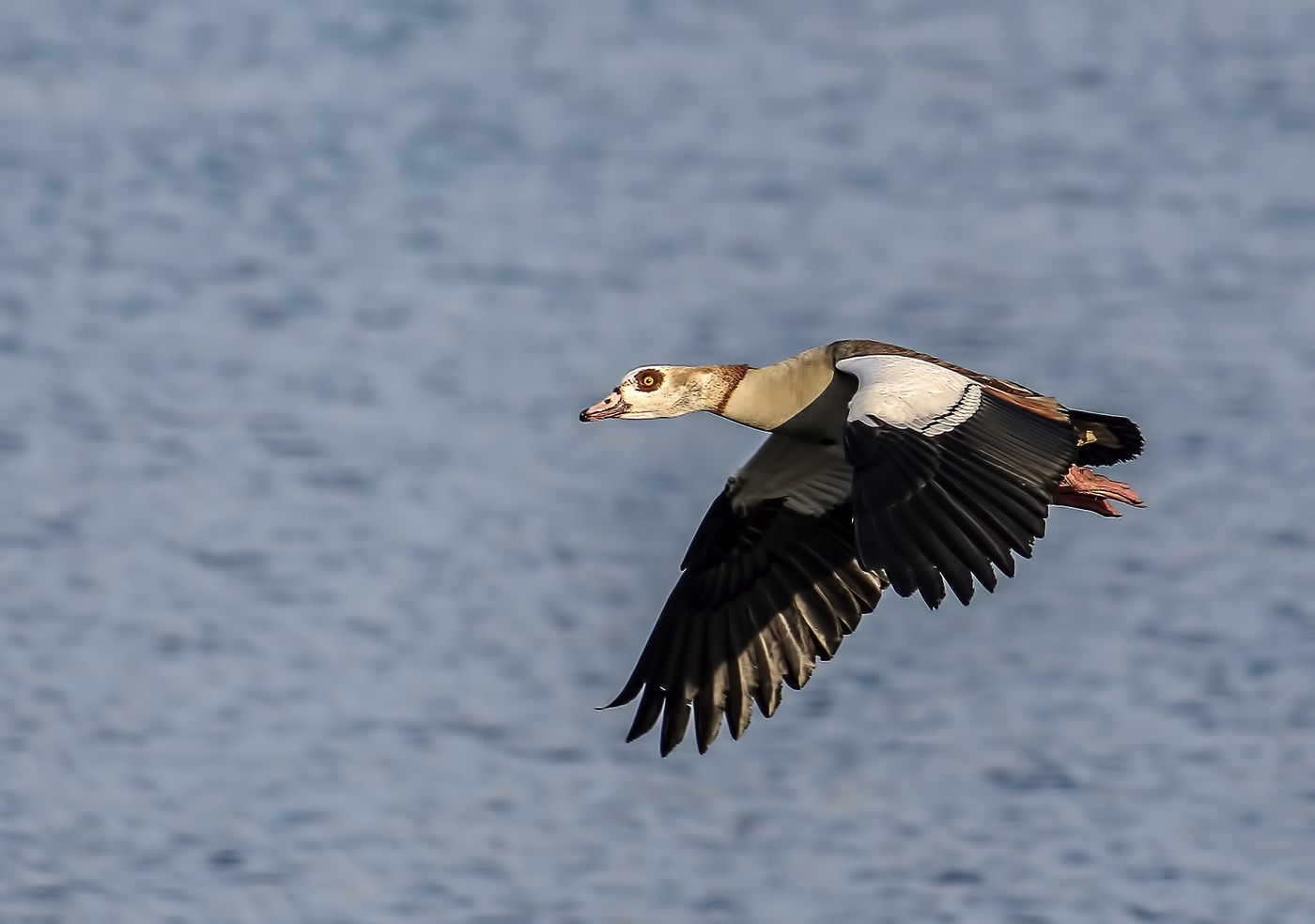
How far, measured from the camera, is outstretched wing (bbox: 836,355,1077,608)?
6258 mm

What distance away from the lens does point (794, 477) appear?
8102mm

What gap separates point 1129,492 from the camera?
7984 mm

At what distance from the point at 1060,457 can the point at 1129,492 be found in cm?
134

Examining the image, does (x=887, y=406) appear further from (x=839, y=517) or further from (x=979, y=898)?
(x=979, y=898)

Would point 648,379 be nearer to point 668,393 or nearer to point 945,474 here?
point 668,393

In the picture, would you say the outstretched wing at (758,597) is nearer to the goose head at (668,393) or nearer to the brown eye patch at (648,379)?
the goose head at (668,393)

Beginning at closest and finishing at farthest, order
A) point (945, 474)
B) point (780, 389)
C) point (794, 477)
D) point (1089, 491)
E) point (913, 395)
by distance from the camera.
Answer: point (945, 474) < point (913, 395) < point (780, 389) < point (1089, 491) < point (794, 477)

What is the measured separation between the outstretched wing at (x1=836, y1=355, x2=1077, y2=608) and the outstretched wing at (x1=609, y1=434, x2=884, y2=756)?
103cm

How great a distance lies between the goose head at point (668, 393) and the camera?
8.02m

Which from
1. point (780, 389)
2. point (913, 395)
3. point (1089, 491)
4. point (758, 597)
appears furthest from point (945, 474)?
point (758, 597)

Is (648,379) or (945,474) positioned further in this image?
(648,379)

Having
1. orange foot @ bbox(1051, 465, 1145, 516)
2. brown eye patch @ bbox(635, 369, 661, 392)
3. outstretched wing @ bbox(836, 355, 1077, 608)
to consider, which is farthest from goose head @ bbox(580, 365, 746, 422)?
orange foot @ bbox(1051, 465, 1145, 516)

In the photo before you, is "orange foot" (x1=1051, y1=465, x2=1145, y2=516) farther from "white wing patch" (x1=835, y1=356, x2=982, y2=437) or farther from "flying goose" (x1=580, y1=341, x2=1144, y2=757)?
"white wing patch" (x1=835, y1=356, x2=982, y2=437)

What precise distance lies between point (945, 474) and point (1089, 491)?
159 centimetres
